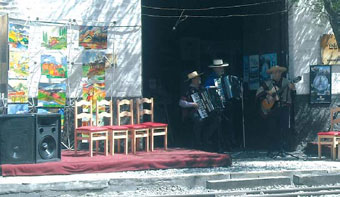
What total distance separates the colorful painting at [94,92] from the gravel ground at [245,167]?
215 cm

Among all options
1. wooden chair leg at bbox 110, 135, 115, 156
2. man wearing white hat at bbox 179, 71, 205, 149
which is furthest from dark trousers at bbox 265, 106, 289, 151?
wooden chair leg at bbox 110, 135, 115, 156

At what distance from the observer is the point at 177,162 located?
11.1m

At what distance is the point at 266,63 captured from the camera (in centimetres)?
1392

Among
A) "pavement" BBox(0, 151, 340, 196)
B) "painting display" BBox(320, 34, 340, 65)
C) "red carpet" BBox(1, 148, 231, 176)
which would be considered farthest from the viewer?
"painting display" BBox(320, 34, 340, 65)

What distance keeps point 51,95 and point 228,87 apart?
12.2 feet

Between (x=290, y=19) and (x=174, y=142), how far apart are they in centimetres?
408

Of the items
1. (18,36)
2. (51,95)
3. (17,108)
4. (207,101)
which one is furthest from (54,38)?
(207,101)

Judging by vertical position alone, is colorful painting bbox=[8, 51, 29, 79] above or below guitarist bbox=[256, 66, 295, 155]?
above

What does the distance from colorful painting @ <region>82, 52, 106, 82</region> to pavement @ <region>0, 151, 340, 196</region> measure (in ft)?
8.02

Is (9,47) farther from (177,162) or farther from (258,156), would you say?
(258,156)

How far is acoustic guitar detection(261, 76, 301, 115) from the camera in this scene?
12.4m

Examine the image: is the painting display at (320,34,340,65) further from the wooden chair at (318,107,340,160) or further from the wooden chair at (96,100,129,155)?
the wooden chair at (96,100,129,155)


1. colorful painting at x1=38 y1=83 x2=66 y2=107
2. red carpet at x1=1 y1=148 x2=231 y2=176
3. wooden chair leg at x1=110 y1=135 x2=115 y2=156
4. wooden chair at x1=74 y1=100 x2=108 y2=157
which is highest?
colorful painting at x1=38 y1=83 x2=66 y2=107

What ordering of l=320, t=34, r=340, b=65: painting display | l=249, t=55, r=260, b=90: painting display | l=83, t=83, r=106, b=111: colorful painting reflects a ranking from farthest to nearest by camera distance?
1. l=249, t=55, r=260, b=90: painting display
2. l=320, t=34, r=340, b=65: painting display
3. l=83, t=83, r=106, b=111: colorful painting
